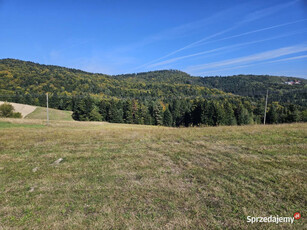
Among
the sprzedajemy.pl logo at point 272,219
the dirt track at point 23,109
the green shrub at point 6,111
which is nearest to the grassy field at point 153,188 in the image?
the sprzedajemy.pl logo at point 272,219

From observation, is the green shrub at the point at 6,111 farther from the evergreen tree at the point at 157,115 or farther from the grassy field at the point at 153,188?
the grassy field at the point at 153,188

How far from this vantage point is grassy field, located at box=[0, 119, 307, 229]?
381cm

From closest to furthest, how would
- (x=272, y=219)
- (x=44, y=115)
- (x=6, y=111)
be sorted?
(x=272, y=219), (x=6, y=111), (x=44, y=115)

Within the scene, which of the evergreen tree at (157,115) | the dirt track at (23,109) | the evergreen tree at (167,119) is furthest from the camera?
the evergreen tree at (157,115)

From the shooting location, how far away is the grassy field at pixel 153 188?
3.81 meters

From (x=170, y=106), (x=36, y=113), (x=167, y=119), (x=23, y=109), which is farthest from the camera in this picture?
(x=170, y=106)

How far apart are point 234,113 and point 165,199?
244ft

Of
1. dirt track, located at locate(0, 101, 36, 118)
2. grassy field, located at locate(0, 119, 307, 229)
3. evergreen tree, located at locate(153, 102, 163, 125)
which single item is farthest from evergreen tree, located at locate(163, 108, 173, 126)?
grassy field, located at locate(0, 119, 307, 229)

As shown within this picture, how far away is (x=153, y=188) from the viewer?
17.4 feet

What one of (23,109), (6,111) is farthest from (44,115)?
(6,111)

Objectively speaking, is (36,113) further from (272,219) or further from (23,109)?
(272,219)

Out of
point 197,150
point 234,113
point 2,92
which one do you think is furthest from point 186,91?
point 197,150

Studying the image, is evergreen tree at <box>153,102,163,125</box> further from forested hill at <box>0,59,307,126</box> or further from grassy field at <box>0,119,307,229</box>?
grassy field at <box>0,119,307,229</box>

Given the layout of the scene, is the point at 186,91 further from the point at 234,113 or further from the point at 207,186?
the point at 207,186
